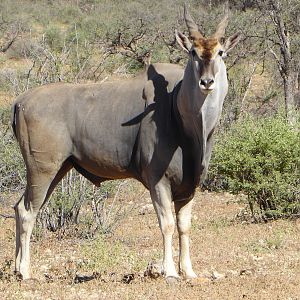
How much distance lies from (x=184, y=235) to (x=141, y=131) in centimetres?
105

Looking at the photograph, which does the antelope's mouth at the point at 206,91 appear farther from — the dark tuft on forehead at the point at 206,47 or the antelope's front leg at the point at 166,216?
the antelope's front leg at the point at 166,216

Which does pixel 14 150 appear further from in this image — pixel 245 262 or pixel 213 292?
pixel 213 292

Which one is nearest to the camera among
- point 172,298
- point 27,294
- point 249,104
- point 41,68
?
point 172,298

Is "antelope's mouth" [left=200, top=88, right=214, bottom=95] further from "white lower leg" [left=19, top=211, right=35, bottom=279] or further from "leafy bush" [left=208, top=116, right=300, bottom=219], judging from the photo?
"leafy bush" [left=208, top=116, right=300, bottom=219]

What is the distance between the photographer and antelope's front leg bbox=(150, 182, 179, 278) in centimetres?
669

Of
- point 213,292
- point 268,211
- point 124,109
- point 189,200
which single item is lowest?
point 268,211

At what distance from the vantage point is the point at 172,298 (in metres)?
6.01

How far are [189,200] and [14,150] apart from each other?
4.41 metres

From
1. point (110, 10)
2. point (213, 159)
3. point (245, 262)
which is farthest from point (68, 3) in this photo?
point (245, 262)

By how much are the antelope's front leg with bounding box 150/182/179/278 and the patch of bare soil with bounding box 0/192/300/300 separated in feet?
0.52

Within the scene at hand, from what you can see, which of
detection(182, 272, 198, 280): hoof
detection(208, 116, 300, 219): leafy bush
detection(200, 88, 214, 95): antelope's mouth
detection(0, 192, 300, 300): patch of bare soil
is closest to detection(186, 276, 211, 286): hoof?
detection(0, 192, 300, 300): patch of bare soil

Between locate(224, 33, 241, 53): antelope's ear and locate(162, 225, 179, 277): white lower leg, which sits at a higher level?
locate(224, 33, 241, 53): antelope's ear

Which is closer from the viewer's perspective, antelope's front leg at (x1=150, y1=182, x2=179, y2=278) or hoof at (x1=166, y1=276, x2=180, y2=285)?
hoof at (x1=166, y1=276, x2=180, y2=285)

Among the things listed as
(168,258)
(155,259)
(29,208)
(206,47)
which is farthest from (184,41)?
(155,259)
